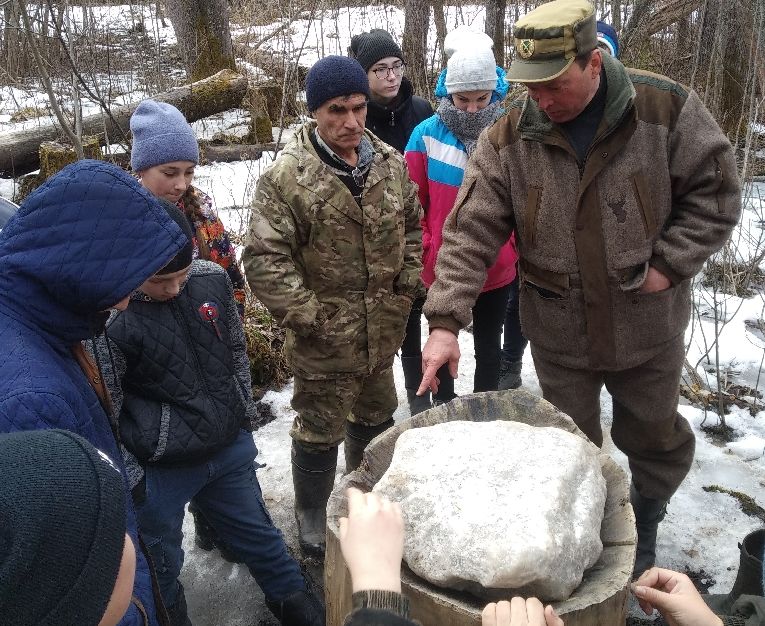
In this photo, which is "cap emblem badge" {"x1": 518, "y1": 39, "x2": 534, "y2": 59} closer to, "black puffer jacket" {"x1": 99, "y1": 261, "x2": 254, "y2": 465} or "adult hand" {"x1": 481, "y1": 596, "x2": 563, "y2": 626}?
"black puffer jacket" {"x1": 99, "y1": 261, "x2": 254, "y2": 465}

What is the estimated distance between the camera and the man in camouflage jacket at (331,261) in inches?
103

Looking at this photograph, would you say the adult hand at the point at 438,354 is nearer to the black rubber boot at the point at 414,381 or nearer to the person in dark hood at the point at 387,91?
the black rubber boot at the point at 414,381

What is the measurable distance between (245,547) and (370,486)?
2.99ft

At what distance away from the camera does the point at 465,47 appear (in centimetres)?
330

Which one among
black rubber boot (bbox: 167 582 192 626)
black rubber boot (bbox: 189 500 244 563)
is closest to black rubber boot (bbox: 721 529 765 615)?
black rubber boot (bbox: 167 582 192 626)

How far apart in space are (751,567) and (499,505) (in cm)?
134

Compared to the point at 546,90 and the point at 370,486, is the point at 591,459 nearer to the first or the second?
the point at 370,486

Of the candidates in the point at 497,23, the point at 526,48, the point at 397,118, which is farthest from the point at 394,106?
the point at 497,23

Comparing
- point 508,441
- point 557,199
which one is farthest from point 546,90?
point 508,441

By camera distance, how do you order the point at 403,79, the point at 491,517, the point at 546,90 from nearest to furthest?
the point at 491,517, the point at 546,90, the point at 403,79

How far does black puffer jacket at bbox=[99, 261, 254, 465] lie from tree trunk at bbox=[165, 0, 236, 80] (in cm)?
760

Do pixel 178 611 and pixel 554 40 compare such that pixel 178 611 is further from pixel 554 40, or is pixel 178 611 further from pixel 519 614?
pixel 554 40

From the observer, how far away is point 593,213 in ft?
7.39

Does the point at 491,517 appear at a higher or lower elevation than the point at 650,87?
lower
